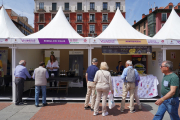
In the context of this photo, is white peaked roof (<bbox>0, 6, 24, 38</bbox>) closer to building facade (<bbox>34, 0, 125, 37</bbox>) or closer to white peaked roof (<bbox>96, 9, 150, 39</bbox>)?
white peaked roof (<bbox>96, 9, 150, 39</bbox>)

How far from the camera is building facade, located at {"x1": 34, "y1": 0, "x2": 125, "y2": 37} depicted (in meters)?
34.7

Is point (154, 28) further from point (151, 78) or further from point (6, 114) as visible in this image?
point (6, 114)

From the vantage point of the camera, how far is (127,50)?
5.71 meters

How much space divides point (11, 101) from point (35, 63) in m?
2.75

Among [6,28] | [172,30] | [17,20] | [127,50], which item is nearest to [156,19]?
[172,30]

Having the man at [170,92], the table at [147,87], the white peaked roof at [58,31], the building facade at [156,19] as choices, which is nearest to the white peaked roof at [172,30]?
the table at [147,87]

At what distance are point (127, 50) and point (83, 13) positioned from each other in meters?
31.4

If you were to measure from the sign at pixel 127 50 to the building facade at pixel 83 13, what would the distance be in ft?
96.3

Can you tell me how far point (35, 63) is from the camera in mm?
8070

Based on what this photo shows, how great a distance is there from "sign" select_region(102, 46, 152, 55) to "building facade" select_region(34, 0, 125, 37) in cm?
2934

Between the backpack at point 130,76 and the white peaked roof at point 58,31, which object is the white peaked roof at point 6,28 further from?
the backpack at point 130,76

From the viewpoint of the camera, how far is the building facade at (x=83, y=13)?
3466 cm

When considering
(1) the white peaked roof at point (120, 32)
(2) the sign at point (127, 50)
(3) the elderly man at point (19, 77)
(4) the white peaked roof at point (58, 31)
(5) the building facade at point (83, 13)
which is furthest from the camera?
(5) the building facade at point (83, 13)

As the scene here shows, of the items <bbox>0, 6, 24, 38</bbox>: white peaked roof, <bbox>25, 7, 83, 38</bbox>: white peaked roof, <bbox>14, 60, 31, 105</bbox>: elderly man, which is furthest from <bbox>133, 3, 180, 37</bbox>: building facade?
<bbox>14, 60, 31, 105</bbox>: elderly man
